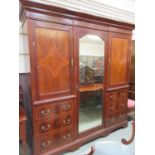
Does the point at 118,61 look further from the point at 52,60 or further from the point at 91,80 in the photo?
the point at 52,60

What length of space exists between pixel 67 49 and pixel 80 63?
323mm

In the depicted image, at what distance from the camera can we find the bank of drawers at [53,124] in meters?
1.88

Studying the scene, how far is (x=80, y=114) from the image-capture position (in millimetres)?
2326

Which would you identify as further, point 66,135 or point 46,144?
point 66,135

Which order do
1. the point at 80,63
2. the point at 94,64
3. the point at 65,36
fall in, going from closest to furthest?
the point at 65,36, the point at 80,63, the point at 94,64

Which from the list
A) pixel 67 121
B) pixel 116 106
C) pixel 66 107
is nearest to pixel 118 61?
pixel 116 106

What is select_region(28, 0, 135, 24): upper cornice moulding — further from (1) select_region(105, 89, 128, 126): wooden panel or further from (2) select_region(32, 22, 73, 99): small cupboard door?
(1) select_region(105, 89, 128, 126): wooden panel

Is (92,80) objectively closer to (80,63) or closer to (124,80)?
(80,63)

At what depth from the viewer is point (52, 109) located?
1.96 m

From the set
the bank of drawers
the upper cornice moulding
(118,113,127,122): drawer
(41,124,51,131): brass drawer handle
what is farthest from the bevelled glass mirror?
the upper cornice moulding

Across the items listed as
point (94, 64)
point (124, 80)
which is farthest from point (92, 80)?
point (124, 80)

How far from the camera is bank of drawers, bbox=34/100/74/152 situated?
1.88 meters

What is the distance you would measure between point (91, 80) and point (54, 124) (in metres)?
0.94
